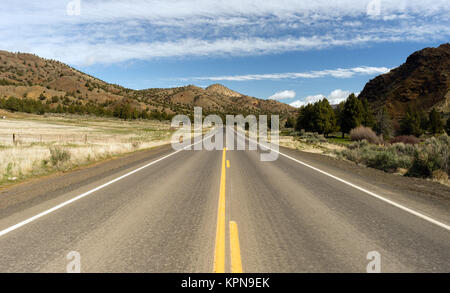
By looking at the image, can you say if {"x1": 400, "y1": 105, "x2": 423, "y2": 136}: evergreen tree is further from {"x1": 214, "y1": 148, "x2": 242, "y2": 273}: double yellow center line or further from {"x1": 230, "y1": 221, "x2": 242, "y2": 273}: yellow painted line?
{"x1": 230, "y1": 221, "x2": 242, "y2": 273}: yellow painted line

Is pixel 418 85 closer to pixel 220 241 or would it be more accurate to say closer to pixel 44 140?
pixel 44 140

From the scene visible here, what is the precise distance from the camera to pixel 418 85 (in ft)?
394

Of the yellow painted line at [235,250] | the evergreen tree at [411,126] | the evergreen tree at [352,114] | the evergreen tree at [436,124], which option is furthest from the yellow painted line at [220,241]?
the evergreen tree at [436,124]

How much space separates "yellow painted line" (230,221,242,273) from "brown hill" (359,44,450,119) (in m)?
119

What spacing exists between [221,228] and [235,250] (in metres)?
0.97

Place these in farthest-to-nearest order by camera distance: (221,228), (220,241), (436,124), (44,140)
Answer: (436,124), (44,140), (221,228), (220,241)

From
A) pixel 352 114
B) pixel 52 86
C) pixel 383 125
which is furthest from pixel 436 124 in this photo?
pixel 52 86

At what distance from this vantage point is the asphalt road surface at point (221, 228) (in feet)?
12.5

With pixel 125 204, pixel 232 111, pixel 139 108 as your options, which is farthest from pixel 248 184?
pixel 232 111

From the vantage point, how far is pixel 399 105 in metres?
116

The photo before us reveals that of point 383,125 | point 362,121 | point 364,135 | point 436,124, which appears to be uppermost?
point 362,121

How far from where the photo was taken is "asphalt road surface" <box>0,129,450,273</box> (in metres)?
3.82

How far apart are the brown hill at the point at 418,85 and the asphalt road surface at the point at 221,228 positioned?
4548 inches
